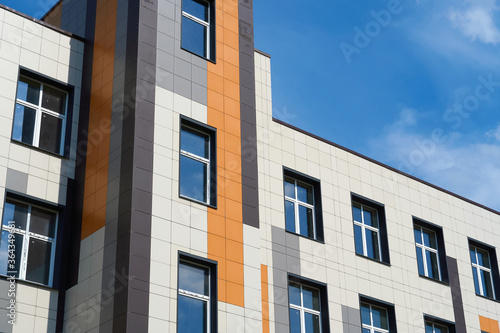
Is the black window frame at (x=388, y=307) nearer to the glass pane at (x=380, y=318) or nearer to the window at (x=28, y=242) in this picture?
the glass pane at (x=380, y=318)

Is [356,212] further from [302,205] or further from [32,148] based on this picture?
[32,148]

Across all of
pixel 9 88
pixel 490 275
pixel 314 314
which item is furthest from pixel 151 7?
pixel 490 275

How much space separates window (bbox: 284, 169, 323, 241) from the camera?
790 inches

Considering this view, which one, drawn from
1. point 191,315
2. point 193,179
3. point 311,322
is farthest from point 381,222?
point 191,315

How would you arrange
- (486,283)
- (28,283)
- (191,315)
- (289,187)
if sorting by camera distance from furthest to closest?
1. (486,283)
2. (289,187)
3. (28,283)
4. (191,315)

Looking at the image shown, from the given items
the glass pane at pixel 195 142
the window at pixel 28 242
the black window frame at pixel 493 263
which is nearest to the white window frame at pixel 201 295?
the glass pane at pixel 195 142

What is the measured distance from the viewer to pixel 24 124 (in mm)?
16953

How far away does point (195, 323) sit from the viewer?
49.1 feet

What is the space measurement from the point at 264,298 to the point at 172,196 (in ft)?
12.3

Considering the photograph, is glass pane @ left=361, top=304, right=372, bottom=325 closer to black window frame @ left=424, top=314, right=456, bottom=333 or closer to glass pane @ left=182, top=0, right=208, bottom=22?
black window frame @ left=424, top=314, right=456, bottom=333

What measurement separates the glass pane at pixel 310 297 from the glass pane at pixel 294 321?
0.42 metres

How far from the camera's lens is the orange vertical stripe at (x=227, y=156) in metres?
15.8

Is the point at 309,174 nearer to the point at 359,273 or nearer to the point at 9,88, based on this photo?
the point at 359,273

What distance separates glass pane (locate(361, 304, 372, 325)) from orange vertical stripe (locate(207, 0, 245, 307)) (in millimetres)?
5511
